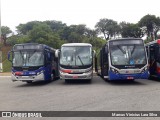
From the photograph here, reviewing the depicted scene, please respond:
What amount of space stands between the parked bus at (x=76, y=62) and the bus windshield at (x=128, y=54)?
191 cm

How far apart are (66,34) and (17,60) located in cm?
6687

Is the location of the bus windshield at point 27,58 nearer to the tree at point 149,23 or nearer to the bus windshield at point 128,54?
the bus windshield at point 128,54

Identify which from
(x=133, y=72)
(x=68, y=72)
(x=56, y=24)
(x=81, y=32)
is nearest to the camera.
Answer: (x=133, y=72)

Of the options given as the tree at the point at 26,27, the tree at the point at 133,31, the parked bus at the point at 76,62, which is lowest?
the parked bus at the point at 76,62

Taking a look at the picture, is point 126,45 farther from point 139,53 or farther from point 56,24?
point 56,24

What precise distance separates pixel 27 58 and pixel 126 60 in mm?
6325

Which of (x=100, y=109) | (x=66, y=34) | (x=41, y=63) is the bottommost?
(x=100, y=109)

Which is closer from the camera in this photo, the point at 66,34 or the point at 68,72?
the point at 68,72

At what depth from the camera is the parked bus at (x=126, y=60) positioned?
17297mm

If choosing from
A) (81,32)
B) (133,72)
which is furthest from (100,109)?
(81,32)

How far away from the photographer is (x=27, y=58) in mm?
18672

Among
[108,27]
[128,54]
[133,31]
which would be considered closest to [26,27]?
[108,27]

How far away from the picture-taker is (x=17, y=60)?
1869 centimetres

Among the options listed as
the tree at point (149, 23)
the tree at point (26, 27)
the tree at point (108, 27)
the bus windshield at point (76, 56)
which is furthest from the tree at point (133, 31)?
the bus windshield at point (76, 56)
